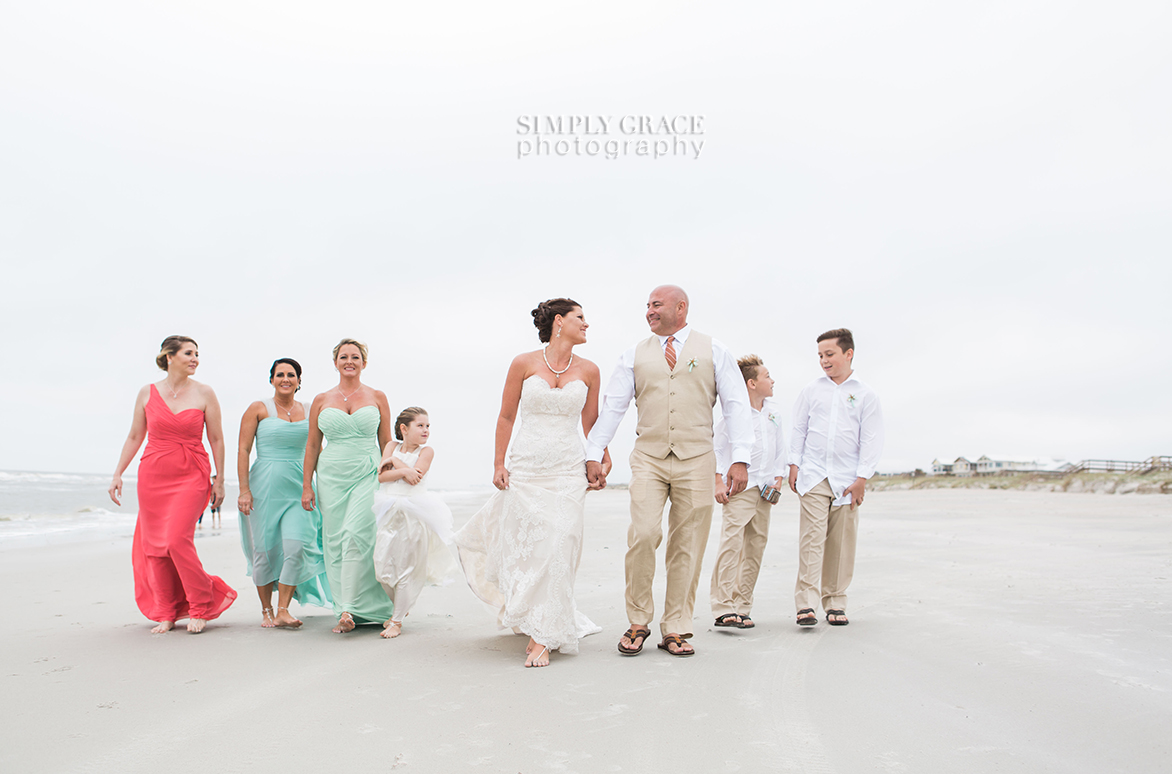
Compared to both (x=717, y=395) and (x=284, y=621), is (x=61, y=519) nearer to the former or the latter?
(x=284, y=621)

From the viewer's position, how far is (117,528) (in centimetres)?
1666

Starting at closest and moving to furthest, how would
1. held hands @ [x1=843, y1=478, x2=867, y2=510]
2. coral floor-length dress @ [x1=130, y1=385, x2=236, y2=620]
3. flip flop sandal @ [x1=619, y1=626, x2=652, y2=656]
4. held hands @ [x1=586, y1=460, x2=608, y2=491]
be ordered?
flip flop sandal @ [x1=619, y1=626, x2=652, y2=656] → held hands @ [x1=586, y1=460, x2=608, y2=491] → coral floor-length dress @ [x1=130, y1=385, x2=236, y2=620] → held hands @ [x1=843, y1=478, x2=867, y2=510]

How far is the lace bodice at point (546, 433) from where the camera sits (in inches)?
197

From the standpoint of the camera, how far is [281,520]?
6160 millimetres

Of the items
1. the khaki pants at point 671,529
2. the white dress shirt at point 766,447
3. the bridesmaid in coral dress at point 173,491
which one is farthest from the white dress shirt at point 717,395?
the bridesmaid in coral dress at point 173,491

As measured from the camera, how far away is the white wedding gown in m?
4.84

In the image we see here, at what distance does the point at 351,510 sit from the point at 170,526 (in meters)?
1.41

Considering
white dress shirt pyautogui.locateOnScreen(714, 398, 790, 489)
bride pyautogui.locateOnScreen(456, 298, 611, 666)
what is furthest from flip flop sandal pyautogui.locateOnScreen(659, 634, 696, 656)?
white dress shirt pyautogui.locateOnScreen(714, 398, 790, 489)

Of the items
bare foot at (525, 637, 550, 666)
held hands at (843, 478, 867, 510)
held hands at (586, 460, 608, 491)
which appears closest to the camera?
bare foot at (525, 637, 550, 666)

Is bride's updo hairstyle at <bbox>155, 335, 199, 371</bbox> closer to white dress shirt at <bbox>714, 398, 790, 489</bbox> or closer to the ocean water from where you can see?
white dress shirt at <bbox>714, 398, 790, 489</bbox>

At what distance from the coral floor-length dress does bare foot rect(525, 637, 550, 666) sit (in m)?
2.69

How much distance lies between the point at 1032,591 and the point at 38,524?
63.4ft

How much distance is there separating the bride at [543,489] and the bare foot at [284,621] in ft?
5.92

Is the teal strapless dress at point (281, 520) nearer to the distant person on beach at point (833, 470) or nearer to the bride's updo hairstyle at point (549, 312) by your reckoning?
the bride's updo hairstyle at point (549, 312)
